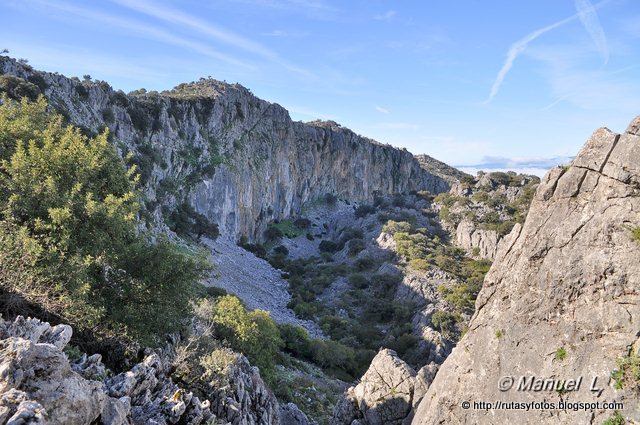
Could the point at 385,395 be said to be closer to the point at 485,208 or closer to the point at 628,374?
the point at 628,374

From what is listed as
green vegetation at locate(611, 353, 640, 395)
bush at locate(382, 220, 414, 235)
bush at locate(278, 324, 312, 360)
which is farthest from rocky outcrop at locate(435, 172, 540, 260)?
green vegetation at locate(611, 353, 640, 395)

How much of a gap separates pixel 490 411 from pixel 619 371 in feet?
10.8

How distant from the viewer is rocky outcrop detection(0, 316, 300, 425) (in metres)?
5.35

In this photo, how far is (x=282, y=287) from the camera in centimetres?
5022

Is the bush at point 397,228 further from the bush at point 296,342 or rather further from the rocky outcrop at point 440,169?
the rocky outcrop at point 440,169

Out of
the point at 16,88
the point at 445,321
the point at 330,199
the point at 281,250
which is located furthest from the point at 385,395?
the point at 330,199

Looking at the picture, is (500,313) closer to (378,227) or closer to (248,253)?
(248,253)

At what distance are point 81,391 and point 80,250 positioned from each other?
6011 mm

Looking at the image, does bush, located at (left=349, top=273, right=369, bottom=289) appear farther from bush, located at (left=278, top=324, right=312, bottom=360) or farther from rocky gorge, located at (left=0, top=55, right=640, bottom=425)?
bush, located at (left=278, top=324, right=312, bottom=360)

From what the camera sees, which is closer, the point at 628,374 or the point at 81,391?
the point at 81,391

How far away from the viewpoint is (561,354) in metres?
9.90

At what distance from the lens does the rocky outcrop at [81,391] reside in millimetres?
5348

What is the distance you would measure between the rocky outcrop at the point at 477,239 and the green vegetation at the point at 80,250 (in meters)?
45.7

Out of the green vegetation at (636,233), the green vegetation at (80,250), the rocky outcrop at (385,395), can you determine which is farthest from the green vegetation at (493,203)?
the green vegetation at (80,250)
